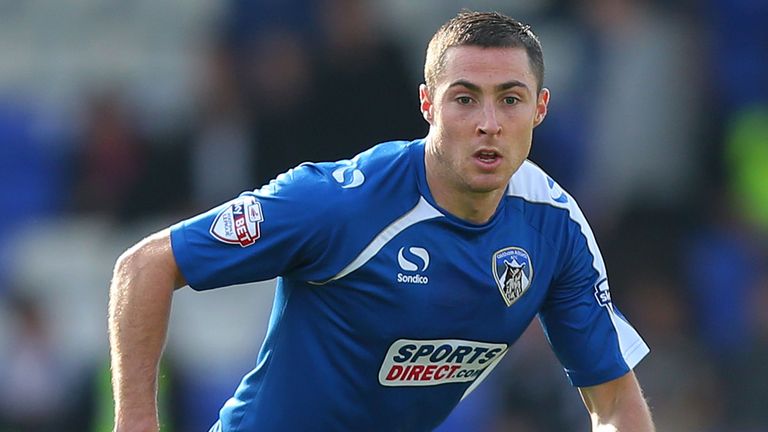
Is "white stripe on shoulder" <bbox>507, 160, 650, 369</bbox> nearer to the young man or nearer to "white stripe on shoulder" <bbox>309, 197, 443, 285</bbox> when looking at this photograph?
the young man

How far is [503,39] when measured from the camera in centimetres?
481

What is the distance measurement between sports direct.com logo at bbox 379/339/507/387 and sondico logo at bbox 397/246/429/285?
0.64 ft

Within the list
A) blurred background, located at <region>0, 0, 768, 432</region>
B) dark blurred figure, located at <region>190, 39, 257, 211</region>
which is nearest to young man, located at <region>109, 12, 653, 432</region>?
blurred background, located at <region>0, 0, 768, 432</region>

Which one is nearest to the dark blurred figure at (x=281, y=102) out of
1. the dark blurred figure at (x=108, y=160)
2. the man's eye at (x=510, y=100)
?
the dark blurred figure at (x=108, y=160)

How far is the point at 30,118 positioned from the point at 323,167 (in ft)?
22.6

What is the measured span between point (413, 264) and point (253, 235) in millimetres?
558

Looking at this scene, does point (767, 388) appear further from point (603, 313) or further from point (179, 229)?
point (179, 229)

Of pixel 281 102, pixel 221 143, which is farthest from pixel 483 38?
pixel 221 143

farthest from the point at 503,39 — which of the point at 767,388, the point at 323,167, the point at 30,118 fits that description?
the point at 30,118

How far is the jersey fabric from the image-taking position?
4660 mm

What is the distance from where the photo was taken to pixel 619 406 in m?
5.15

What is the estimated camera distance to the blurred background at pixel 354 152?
9.27m

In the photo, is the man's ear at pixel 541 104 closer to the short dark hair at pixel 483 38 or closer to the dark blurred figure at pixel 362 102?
the short dark hair at pixel 483 38

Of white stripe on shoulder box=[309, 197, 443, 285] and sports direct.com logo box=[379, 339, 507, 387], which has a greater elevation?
white stripe on shoulder box=[309, 197, 443, 285]
